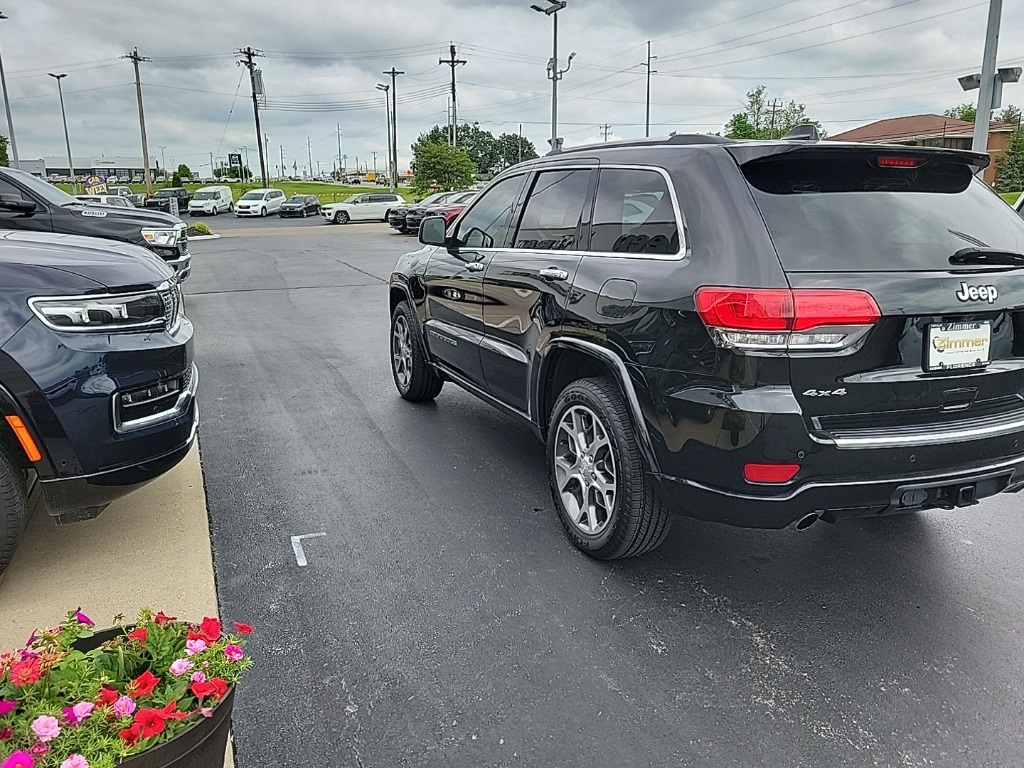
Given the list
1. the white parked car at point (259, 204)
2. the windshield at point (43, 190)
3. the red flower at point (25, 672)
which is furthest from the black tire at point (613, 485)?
the white parked car at point (259, 204)

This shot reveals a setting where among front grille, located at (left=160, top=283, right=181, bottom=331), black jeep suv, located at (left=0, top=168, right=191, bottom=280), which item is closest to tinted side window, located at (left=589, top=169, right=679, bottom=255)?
front grille, located at (left=160, top=283, right=181, bottom=331)

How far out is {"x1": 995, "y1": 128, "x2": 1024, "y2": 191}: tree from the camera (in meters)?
41.2

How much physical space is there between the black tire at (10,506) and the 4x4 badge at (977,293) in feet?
11.6

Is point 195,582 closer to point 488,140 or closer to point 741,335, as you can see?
point 741,335

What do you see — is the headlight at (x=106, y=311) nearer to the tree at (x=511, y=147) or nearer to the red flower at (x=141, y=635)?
the red flower at (x=141, y=635)

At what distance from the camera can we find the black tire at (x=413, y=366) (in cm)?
561

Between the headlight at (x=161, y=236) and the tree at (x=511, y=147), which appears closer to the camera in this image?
the headlight at (x=161, y=236)

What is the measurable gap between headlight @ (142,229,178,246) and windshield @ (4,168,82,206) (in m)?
0.88

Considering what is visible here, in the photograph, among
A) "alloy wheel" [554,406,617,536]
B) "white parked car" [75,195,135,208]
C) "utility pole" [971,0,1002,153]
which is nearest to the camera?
"alloy wheel" [554,406,617,536]

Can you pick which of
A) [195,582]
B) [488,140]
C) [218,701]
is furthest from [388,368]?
A: [488,140]

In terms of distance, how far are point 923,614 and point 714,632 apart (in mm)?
863

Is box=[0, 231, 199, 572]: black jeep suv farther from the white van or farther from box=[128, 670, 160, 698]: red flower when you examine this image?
the white van

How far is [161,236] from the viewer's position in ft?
33.3

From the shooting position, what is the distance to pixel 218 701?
1.65m
